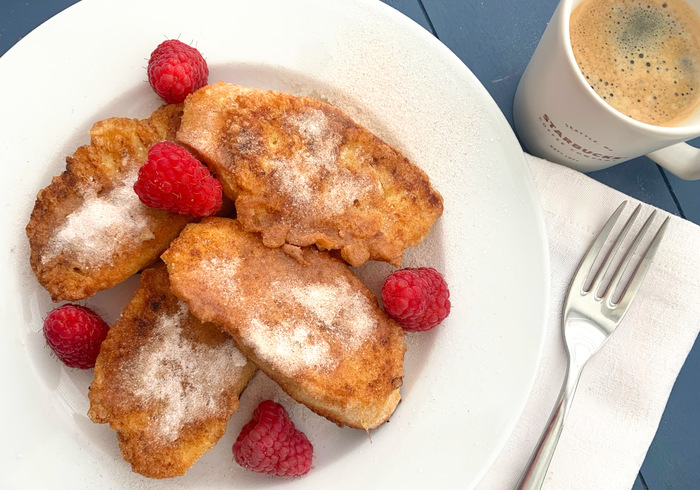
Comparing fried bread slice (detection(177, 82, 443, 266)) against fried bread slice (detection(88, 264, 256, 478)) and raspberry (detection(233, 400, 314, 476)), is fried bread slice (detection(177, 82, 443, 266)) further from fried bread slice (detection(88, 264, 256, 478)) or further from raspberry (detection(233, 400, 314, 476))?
raspberry (detection(233, 400, 314, 476))

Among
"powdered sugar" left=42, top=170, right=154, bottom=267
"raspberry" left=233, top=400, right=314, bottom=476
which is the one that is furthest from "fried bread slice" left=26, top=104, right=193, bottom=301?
"raspberry" left=233, top=400, right=314, bottom=476

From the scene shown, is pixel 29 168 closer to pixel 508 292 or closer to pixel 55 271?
pixel 55 271

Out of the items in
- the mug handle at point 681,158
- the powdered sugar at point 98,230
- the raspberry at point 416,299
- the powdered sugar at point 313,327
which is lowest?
the mug handle at point 681,158

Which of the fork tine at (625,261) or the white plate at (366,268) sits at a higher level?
the white plate at (366,268)

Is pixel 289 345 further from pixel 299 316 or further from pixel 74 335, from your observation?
pixel 74 335

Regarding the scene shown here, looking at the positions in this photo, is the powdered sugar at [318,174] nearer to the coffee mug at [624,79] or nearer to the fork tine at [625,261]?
the coffee mug at [624,79]

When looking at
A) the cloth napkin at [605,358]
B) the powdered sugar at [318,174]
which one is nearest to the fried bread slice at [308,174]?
the powdered sugar at [318,174]
